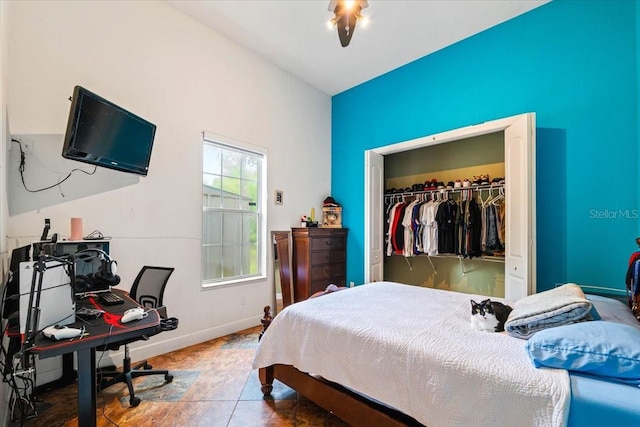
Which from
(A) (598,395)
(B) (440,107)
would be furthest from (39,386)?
(B) (440,107)

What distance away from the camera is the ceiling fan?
1913 mm

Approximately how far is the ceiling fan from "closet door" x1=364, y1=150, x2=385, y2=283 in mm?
1794

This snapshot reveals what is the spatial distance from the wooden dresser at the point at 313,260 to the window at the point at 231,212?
466 mm

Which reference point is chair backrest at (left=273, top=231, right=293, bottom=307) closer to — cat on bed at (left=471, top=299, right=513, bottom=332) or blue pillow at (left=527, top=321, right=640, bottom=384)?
cat on bed at (left=471, top=299, right=513, bottom=332)

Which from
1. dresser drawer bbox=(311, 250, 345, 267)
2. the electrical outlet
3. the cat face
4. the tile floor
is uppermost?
the electrical outlet

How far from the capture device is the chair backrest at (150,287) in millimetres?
2170

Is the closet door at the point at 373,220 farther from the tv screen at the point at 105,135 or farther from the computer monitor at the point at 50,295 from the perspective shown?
the computer monitor at the point at 50,295

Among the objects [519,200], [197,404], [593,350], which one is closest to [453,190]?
[519,200]

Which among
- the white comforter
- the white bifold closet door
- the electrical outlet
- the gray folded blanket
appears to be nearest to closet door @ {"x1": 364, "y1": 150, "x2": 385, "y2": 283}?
the white bifold closet door

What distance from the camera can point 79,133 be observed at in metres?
1.87

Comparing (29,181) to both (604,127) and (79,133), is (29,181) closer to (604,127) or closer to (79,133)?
(79,133)

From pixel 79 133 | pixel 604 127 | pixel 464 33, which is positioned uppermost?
pixel 464 33

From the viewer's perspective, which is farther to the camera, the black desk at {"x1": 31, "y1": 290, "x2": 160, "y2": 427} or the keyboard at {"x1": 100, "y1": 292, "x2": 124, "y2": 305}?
the keyboard at {"x1": 100, "y1": 292, "x2": 124, "y2": 305}

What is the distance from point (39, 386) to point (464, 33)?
4.98 meters
